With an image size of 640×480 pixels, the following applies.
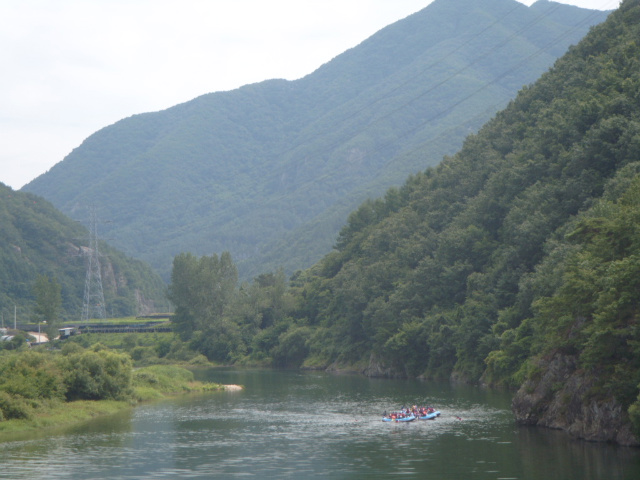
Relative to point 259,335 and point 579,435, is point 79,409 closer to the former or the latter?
point 579,435

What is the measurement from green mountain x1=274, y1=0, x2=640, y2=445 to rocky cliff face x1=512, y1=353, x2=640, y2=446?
0.12m

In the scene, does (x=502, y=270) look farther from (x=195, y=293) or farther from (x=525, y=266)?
(x=195, y=293)

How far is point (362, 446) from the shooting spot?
5719 centimetres

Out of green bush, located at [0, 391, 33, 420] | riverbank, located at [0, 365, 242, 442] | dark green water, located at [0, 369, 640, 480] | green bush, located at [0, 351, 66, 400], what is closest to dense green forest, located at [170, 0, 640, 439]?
dark green water, located at [0, 369, 640, 480]

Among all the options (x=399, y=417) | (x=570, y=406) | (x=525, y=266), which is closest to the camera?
(x=570, y=406)

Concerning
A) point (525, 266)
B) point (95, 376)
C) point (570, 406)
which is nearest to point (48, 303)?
point (95, 376)

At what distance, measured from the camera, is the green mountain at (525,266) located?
5428 cm

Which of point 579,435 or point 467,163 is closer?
point 579,435

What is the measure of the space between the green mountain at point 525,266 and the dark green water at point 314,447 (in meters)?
3.97

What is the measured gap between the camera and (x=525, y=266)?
97250mm

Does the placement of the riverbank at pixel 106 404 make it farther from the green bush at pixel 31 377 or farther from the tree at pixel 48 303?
the tree at pixel 48 303

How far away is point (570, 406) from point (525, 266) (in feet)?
134

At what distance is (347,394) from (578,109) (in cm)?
4261

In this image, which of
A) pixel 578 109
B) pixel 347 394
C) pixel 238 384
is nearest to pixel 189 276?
pixel 238 384
